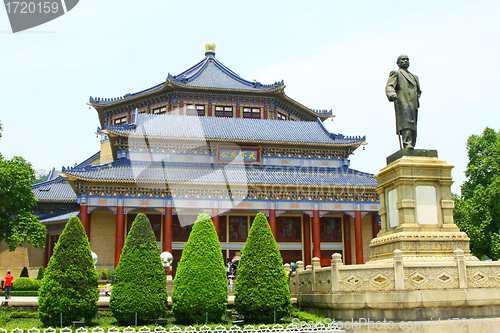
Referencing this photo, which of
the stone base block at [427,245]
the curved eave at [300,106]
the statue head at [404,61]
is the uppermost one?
the curved eave at [300,106]

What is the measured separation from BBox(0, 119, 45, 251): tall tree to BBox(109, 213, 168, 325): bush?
61.1 ft

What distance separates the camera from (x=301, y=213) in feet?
124

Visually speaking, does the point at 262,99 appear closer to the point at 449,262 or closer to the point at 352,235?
the point at 352,235

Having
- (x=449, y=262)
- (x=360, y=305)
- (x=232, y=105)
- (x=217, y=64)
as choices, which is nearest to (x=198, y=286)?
(x=360, y=305)

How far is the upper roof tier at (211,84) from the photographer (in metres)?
47.2

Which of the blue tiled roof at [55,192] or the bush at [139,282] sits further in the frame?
the blue tiled roof at [55,192]

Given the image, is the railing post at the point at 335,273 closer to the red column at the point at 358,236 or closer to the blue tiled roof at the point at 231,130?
the red column at the point at 358,236

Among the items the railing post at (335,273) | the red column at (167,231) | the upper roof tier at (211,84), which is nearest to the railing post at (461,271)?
the railing post at (335,273)

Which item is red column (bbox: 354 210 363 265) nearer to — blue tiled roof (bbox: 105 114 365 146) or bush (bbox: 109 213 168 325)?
blue tiled roof (bbox: 105 114 365 146)

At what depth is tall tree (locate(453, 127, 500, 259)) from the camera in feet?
113

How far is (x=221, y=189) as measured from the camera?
34.9 m

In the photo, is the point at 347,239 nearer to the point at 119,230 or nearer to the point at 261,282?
the point at 119,230

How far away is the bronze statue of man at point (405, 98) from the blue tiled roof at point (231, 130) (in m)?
23.7

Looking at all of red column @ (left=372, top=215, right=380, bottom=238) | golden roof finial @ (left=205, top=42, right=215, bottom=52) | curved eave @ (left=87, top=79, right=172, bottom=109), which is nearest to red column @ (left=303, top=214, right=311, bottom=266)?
red column @ (left=372, top=215, right=380, bottom=238)
